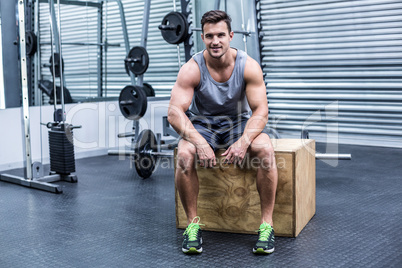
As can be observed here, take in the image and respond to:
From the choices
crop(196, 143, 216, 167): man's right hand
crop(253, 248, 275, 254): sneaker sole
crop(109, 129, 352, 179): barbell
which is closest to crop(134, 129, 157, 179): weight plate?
crop(109, 129, 352, 179): barbell

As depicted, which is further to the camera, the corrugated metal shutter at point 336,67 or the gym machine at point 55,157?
the corrugated metal shutter at point 336,67

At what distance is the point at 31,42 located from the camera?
4.70m

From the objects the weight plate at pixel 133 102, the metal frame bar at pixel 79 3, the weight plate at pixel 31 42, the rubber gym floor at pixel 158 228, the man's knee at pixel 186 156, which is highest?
the metal frame bar at pixel 79 3

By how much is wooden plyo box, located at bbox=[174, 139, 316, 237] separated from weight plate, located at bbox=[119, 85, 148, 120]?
1.79m

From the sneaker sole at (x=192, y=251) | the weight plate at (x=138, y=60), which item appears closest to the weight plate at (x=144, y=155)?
the weight plate at (x=138, y=60)

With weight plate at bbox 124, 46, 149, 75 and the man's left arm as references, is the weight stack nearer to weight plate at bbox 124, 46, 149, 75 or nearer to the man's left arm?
weight plate at bbox 124, 46, 149, 75

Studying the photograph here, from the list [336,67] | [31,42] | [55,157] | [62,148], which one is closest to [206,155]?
[62,148]

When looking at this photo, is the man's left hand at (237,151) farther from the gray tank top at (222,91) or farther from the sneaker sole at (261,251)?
the sneaker sole at (261,251)

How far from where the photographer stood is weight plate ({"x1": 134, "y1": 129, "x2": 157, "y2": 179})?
3709mm

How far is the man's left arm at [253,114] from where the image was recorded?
7.42 feet

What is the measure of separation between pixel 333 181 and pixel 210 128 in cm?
139

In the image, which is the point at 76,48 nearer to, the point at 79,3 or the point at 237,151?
the point at 79,3

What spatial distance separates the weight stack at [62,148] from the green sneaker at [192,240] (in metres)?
1.71

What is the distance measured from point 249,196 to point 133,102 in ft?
6.80
